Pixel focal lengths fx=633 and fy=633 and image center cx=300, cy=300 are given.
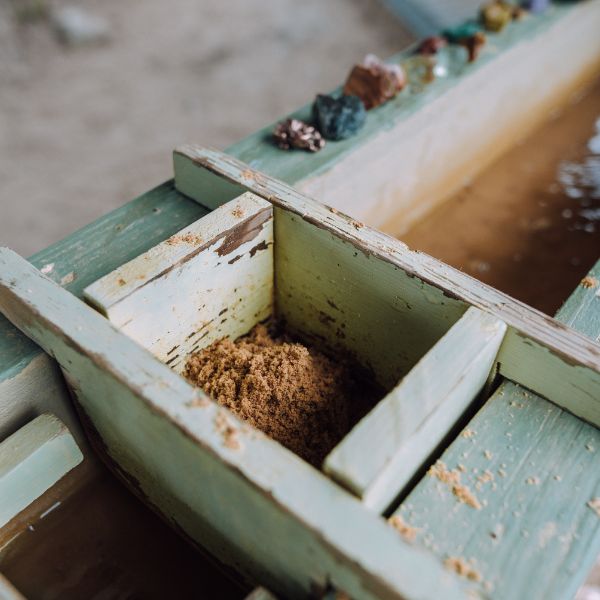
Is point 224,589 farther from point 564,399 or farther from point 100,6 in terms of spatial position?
point 100,6

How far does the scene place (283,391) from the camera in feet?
3.83

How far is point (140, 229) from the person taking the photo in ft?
4.67

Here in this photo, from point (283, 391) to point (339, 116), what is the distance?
0.88 meters

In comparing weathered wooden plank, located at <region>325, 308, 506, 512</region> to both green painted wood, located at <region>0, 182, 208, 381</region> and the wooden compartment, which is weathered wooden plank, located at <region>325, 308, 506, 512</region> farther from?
green painted wood, located at <region>0, 182, 208, 381</region>

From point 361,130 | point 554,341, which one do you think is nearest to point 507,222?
point 361,130

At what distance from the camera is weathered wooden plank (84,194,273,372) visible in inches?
42.9

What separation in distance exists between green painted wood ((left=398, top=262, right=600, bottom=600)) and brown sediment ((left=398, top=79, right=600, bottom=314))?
80cm

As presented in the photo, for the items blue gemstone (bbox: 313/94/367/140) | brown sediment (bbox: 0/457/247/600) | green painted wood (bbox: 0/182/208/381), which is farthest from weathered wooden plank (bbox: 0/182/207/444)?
blue gemstone (bbox: 313/94/367/140)

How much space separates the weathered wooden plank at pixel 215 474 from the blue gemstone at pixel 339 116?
0.92 metres

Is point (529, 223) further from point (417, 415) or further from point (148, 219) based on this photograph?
point (417, 415)

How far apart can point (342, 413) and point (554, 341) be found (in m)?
0.41

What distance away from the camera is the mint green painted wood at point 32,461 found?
1.11 m

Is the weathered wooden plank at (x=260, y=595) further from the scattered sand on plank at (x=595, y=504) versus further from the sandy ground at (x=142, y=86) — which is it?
the sandy ground at (x=142, y=86)

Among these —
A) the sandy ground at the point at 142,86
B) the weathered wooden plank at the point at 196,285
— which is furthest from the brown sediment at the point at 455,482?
the sandy ground at the point at 142,86
